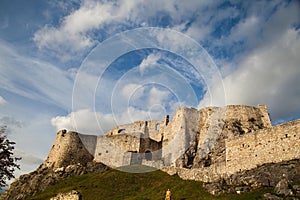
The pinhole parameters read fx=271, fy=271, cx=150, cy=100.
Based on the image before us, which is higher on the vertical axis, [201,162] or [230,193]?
[201,162]

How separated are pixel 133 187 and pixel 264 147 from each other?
19.0 metres

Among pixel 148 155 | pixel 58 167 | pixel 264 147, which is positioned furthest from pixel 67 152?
pixel 264 147

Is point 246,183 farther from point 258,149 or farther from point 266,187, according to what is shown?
point 258,149

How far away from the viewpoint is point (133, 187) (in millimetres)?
39406

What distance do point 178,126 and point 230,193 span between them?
33.3 metres

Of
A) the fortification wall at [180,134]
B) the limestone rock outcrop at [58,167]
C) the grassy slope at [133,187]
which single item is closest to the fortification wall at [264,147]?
the grassy slope at [133,187]

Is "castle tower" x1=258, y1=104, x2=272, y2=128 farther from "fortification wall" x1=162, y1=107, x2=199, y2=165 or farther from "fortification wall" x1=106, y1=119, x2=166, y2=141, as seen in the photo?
"fortification wall" x1=106, y1=119, x2=166, y2=141

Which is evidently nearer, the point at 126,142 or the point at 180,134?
the point at 180,134

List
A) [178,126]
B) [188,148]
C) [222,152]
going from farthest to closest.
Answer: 1. [178,126]
2. [188,148]
3. [222,152]

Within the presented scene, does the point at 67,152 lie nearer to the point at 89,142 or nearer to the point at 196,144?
the point at 89,142

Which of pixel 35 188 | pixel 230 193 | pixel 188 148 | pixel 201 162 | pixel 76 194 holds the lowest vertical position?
pixel 76 194

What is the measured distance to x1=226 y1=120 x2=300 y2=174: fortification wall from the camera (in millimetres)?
28797

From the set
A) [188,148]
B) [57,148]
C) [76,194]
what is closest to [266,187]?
[76,194]

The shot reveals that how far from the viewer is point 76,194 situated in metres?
19.6
